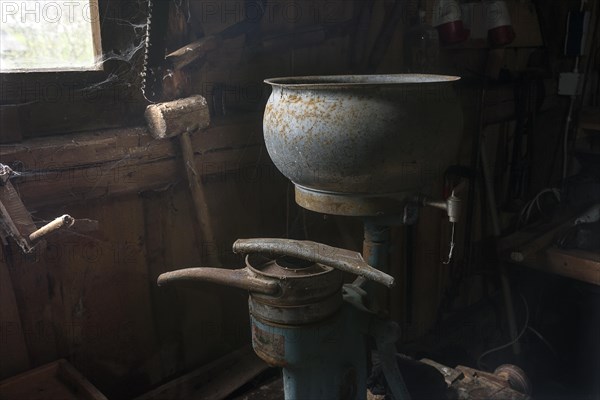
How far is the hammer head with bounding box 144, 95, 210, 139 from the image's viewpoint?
1220 millimetres

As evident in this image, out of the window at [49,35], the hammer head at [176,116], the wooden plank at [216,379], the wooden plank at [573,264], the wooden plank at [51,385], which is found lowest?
the wooden plank at [216,379]

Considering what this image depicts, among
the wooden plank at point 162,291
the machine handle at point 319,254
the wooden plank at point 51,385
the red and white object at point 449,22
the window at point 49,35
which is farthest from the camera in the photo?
the red and white object at point 449,22

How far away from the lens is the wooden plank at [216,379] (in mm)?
1359

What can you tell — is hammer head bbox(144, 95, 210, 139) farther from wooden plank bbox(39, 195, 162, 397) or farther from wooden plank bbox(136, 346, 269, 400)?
wooden plank bbox(136, 346, 269, 400)

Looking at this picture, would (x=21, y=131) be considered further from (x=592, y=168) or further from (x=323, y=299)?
(x=592, y=168)

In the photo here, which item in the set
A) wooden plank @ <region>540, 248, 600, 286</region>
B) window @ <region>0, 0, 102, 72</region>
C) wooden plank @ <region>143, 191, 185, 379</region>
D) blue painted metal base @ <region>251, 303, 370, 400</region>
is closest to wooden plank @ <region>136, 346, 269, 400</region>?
wooden plank @ <region>143, 191, 185, 379</region>

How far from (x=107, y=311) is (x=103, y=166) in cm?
37

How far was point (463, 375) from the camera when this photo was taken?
4.88 ft

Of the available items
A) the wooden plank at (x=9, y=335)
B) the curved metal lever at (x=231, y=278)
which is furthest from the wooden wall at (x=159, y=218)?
the curved metal lever at (x=231, y=278)

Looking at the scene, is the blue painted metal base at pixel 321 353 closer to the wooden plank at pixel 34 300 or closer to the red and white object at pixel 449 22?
the wooden plank at pixel 34 300

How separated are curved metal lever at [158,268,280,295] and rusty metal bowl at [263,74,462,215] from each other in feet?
0.79

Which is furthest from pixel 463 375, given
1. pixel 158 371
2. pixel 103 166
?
pixel 103 166

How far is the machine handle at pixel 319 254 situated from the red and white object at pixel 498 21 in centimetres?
142

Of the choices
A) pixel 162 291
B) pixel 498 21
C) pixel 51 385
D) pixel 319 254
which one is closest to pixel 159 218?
pixel 162 291
